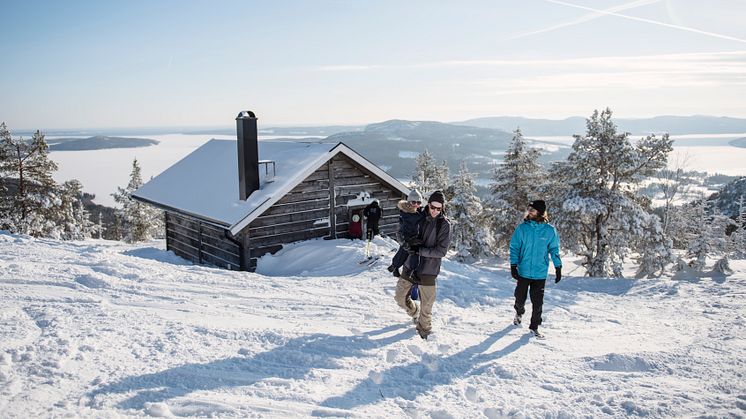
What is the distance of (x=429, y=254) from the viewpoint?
6.48 meters

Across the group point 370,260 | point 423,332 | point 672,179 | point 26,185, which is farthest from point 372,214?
point 672,179

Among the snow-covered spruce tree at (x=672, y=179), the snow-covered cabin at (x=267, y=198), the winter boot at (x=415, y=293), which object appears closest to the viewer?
the winter boot at (x=415, y=293)

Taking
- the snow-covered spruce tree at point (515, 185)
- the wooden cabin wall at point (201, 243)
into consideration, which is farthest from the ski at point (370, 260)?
the snow-covered spruce tree at point (515, 185)

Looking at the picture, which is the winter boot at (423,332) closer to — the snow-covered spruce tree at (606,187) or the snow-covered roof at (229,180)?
the snow-covered roof at (229,180)

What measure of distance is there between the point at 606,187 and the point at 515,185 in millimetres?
7899

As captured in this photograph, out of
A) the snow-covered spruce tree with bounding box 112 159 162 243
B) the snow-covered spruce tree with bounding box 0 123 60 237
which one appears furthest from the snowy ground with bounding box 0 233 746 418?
the snow-covered spruce tree with bounding box 112 159 162 243

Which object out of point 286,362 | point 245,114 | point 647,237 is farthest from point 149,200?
point 647,237

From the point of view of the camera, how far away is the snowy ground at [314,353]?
4559 mm

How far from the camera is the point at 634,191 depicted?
77.2 feet

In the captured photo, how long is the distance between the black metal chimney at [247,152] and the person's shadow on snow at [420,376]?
1074 centimetres

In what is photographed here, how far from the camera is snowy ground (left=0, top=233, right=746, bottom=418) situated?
4559mm

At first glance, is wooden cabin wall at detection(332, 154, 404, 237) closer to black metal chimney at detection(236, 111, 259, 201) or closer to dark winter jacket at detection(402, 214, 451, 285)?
black metal chimney at detection(236, 111, 259, 201)

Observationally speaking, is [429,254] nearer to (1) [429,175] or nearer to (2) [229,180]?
(2) [229,180]

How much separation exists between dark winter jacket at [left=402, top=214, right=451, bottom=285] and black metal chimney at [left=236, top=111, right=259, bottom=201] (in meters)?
9.98
